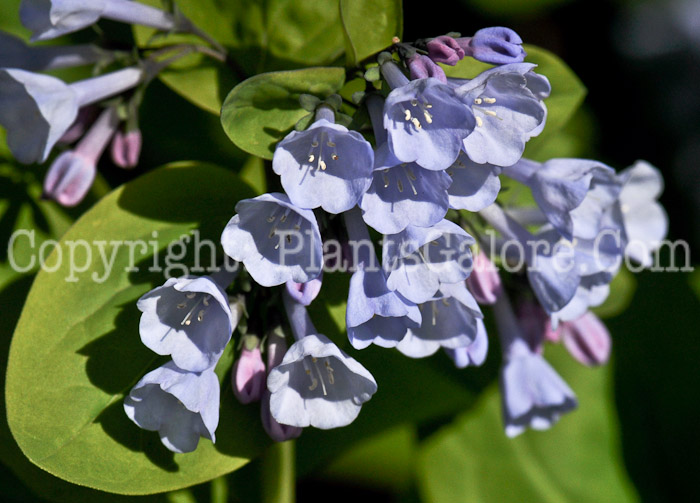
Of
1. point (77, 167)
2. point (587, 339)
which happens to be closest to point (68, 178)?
point (77, 167)

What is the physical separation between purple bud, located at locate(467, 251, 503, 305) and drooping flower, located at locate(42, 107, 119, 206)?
75 cm

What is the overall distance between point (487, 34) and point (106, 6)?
0.68 metres

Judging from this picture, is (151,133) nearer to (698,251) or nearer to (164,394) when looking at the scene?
(164,394)

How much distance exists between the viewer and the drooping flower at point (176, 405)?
1013 millimetres

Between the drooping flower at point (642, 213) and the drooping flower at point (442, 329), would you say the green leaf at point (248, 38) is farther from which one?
the drooping flower at point (642, 213)

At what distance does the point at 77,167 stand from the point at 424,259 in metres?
0.73

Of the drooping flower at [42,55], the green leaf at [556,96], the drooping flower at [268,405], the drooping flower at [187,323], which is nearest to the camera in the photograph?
the drooping flower at [187,323]

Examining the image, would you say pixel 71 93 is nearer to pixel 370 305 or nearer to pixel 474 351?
pixel 370 305

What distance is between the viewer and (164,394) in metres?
1.08

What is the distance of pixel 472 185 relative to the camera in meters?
1.03

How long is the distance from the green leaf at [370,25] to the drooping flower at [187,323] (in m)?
0.45

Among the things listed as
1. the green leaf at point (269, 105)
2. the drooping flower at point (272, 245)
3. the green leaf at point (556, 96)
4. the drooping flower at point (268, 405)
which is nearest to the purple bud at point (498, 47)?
the green leaf at point (269, 105)

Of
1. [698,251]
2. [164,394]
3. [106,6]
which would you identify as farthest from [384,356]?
[698,251]

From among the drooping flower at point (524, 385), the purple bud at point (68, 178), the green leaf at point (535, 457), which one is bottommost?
the green leaf at point (535, 457)
